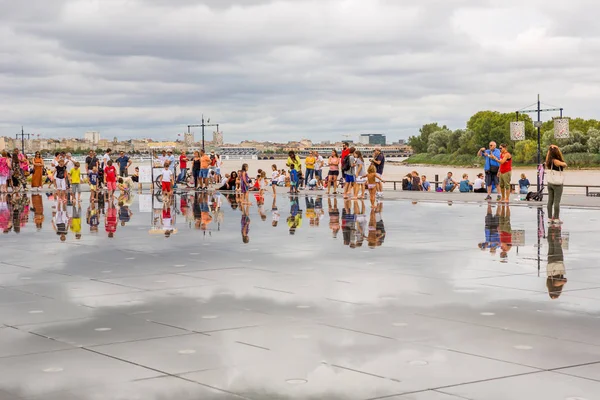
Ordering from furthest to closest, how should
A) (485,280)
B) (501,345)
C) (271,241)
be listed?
(271,241) → (485,280) → (501,345)

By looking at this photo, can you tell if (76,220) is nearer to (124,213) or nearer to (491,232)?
(124,213)

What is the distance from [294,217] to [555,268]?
10.8 meters

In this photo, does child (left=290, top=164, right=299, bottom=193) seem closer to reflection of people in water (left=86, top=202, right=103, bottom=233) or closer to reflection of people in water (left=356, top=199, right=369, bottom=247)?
reflection of people in water (left=86, top=202, right=103, bottom=233)

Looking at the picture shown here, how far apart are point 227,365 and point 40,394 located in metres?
1.38

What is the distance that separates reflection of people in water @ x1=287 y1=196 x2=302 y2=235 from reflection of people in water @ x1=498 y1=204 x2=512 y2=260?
3.97 meters

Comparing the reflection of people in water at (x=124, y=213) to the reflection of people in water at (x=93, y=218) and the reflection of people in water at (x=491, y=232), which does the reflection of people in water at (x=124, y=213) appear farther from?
the reflection of people in water at (x=491, y=232)

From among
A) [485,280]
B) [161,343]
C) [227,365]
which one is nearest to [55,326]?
[161,343]

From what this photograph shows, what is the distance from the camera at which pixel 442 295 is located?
996cm

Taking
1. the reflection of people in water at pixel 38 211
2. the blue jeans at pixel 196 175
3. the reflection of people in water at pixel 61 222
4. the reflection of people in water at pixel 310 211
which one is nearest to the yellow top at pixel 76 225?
the reflection of people in water at pixel 61 222

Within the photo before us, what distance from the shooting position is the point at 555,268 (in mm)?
12148

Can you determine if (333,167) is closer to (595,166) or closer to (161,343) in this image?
(161,343)

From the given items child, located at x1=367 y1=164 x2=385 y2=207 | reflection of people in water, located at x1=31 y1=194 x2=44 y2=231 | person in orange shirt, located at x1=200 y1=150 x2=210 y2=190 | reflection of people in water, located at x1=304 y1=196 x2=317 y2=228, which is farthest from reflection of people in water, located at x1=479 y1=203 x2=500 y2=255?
person in orange shirt, located at x1=200 y1=150 x2=210 y2=190

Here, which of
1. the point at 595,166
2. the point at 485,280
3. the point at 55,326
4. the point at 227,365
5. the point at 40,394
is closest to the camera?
the point at 40,394

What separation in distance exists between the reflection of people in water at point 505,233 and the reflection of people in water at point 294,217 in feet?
13.0
